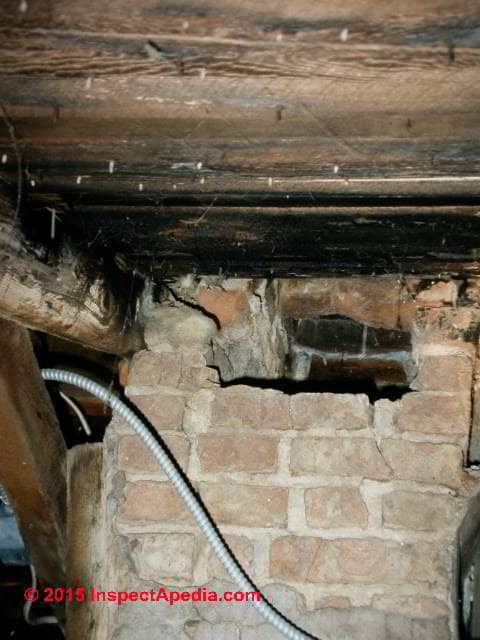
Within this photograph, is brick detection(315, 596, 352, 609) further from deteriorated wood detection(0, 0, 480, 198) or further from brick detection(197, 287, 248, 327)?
deteriorated wood detection(0, 0, 480, 198)

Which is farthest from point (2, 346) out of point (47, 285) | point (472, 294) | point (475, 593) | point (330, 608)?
point (475, 593)

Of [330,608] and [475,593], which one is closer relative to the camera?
[330,608]

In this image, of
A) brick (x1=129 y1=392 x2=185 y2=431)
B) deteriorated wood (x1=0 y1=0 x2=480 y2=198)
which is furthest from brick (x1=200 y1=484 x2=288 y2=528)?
deteriorated wood (x1=0 y1=0 x2=480 y2=198)

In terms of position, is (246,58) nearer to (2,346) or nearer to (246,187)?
(246,187)

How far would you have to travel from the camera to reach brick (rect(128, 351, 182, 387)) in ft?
4.58

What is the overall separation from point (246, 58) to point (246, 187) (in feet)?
1.10

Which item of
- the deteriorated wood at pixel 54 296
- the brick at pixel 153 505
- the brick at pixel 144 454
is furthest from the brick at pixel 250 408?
the deteriorated wood at pixel 54 296

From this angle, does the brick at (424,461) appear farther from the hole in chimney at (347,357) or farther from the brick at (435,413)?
the hole in chimney at (347,357)

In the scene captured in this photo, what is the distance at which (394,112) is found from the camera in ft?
2.27

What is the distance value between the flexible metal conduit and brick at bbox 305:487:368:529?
219 mm

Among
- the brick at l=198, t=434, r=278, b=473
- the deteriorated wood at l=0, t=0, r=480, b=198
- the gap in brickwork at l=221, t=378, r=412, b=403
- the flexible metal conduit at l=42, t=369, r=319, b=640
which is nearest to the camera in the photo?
the deteriorated wood at l=0, t=0, r=480, b=198

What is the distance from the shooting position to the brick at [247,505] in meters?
1.26

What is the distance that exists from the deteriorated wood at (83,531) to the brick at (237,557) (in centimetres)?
31

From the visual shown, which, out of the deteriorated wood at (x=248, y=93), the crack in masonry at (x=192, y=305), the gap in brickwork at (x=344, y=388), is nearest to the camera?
the deteriorated wood at (x=248, y=93)
